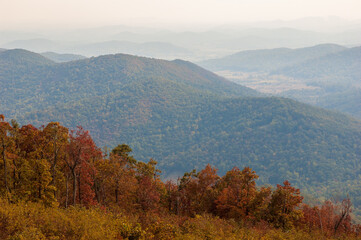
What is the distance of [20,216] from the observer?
22234 mm

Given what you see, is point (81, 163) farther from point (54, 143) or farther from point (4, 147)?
point (4, 147)

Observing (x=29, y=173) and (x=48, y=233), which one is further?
(x=29, y=173)

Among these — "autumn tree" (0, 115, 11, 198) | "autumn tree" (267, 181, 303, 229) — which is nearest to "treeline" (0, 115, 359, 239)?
"autumn tree" (267, 181, 303, 229)

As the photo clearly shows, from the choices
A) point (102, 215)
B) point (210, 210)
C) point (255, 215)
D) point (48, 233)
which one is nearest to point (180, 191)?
point (210, 210)

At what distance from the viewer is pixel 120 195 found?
145ft

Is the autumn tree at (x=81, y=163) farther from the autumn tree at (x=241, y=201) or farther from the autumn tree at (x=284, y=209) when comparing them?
the autumn tree at (x=284, y=209)

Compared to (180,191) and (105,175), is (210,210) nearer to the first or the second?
(180,191)

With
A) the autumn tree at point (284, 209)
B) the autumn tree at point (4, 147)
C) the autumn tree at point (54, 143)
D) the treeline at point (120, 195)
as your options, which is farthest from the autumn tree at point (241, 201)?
the autumn tree at point (4, 147)

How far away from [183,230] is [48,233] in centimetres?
1227

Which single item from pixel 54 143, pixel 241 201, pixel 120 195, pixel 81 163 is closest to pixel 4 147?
pixel 54 143

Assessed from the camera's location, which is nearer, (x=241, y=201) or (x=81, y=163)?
(x=81, y=163)

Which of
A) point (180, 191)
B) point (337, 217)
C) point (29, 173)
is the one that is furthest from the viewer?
point (180, 191)

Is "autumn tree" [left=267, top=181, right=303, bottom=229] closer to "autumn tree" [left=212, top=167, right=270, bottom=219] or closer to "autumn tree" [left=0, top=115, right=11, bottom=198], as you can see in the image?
"autumn tree" [left=212, top=167, right=270, bottom=219]

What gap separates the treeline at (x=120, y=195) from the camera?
28.3m
